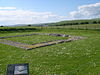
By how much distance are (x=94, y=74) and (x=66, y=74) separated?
2.34 metres

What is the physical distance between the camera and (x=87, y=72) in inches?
462

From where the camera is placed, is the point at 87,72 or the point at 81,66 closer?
the point at 87,72

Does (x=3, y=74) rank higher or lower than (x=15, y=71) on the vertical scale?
lower

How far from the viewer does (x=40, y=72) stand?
39.7 ft

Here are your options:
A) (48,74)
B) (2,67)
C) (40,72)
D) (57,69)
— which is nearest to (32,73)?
(40,72)

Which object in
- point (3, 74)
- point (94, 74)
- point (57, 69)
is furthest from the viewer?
point (57, 69)

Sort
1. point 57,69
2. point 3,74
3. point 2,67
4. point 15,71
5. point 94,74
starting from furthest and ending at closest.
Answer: point 2,67 → point 57,69 → point 3,74 → point 94,74 → point 15,71

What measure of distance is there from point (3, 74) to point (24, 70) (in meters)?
6.23

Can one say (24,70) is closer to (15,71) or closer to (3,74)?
(15,71)

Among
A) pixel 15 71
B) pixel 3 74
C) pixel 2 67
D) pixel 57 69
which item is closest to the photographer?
pixel 15 71

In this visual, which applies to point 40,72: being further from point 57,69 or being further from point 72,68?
point 72,68

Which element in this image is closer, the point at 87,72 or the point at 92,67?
the point at 87,72

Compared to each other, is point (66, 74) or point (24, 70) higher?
point (24, 70)

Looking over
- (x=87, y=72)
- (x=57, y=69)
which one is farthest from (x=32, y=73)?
(x=87, y=72)
